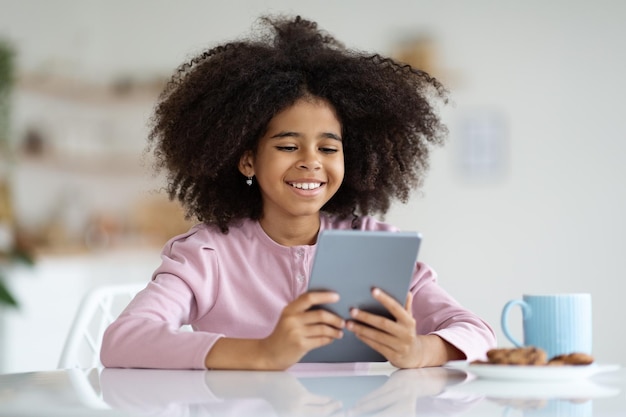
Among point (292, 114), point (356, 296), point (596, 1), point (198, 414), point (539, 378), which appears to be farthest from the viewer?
point (596, 1)

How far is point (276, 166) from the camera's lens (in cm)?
179

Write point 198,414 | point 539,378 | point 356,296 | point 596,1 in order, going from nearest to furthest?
point 198,414
point 539,378
point 356,296
point 596,1

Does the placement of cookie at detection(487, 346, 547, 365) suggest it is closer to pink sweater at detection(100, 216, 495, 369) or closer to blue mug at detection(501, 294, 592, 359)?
blue mug at detection(501, 294, 592, 359)

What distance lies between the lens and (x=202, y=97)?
6.09 ft

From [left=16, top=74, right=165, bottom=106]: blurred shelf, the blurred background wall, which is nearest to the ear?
the blurred background wall

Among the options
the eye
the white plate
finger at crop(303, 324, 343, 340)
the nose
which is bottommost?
the white plate

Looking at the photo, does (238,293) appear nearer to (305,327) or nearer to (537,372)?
(305,327)

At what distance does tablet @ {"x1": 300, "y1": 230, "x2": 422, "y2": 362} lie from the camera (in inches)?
49.3

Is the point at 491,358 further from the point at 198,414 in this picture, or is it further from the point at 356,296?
the point at 198,414

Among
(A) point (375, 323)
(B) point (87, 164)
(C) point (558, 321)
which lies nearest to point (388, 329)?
(A) point (375, 323)

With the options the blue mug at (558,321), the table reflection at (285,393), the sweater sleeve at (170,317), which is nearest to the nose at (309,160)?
the sweater sleeve at (170,317)

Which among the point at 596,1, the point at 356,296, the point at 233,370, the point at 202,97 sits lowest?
the point at 233,370

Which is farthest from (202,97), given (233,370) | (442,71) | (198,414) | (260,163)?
(442,71)

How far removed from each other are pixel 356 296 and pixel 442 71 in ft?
13.3
